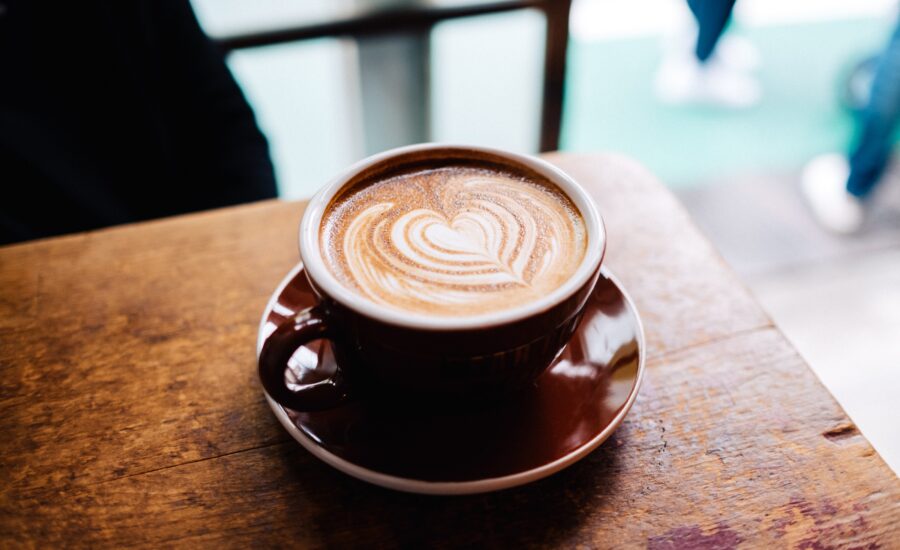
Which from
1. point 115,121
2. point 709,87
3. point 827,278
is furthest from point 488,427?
point 709,87

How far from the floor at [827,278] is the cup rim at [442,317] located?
4.07 ft

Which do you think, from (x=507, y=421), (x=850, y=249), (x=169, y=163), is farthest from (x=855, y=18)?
(x=507, y=421)

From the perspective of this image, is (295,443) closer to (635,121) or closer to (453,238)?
(453,238)

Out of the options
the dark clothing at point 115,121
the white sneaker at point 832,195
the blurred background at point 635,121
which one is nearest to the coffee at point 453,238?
the dark clothing at point 115,121

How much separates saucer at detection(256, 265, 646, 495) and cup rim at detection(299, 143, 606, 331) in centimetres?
11

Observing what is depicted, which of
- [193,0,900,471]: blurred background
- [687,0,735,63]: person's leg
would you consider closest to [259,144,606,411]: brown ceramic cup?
[687,0,735,63]: person's leg

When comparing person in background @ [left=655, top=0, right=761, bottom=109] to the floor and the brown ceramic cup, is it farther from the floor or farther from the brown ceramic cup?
the brown ceramic cup

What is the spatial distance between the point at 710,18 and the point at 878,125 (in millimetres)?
1239

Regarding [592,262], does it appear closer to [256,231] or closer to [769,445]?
[769,445]

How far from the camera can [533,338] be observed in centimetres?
52

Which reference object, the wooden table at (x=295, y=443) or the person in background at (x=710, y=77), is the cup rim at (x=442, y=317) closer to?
the wooden table at (x=295, y=443)

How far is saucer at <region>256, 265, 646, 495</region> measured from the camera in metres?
0.53

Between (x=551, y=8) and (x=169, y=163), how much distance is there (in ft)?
3.49

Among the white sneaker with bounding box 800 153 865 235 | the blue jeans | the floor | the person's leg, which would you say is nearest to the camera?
the person's leg
